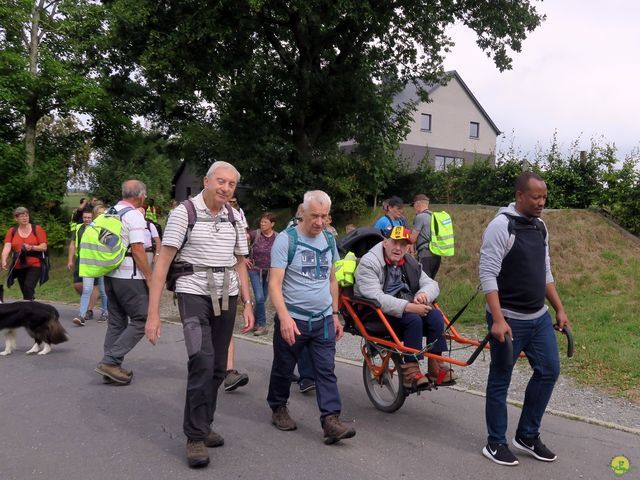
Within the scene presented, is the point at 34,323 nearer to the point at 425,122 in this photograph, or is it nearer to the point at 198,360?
the point at 198,360

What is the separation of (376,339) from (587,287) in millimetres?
6956

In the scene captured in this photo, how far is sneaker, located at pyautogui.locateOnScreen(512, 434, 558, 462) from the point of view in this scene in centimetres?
413

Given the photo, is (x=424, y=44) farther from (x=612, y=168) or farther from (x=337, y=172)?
(x=612, y=168)

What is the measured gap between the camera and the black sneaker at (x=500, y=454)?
4.04 m

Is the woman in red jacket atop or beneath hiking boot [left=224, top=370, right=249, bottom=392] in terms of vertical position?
atop

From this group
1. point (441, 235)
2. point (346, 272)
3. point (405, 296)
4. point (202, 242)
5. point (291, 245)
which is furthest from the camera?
point (441, 235)

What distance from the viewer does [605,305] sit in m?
9.33

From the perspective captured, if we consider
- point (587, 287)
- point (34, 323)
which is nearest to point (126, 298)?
point (34, 323)

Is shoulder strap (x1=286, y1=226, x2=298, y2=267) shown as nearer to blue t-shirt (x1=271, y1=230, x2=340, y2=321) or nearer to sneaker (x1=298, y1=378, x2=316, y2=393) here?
blue t-shirt (x1=271, y1=230, x2=340, y2=321)

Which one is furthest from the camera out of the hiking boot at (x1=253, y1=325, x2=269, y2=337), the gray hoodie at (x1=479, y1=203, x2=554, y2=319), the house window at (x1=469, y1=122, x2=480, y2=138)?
the house window at (x1=469, y1=122, x2=480, y2=138)

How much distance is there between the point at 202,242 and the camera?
4125 mm

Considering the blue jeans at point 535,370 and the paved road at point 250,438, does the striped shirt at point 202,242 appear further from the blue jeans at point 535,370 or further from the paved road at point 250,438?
the blue jeans at point 535,370

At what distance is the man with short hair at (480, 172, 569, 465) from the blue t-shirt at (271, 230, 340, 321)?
1.23 m

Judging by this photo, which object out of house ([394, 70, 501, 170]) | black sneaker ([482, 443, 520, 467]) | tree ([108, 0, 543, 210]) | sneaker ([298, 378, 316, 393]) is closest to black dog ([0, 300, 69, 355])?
sneaker ([298, 378, 316, 393])
